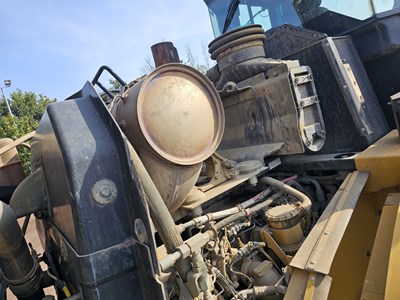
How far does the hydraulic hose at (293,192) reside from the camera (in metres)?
2.21

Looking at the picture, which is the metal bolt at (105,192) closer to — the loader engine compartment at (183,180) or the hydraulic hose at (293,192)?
the loader engine compartment at (183,180)

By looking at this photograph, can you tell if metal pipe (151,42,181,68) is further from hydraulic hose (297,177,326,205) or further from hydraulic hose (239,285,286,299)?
hydraulic hose (239,285,286,299)

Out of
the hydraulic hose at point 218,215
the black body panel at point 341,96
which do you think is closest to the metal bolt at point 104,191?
the hydraulic hose at point 218,215

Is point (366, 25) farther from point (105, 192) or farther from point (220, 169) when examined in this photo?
point (105, 192)

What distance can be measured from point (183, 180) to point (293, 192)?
3.44ft

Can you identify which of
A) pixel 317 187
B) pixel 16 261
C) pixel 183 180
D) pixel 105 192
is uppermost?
pixel 105 192

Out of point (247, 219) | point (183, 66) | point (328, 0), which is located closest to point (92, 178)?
point (183, 66)

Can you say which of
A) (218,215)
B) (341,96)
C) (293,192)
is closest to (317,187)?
(293,192)

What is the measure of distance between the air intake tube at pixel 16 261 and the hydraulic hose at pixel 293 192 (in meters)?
1.74

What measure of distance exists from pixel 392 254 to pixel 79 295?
151 cm

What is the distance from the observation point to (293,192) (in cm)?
238

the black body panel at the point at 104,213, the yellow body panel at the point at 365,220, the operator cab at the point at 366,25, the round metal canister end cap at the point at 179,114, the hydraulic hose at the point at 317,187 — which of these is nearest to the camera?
the black body panel at the point at 104,213

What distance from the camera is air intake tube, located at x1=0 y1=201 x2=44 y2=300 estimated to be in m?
1.20

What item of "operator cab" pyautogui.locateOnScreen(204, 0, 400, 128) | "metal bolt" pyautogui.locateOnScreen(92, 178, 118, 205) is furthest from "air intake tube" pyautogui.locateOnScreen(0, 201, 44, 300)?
"operator cab" pyautogui.locateOnScreen(204, 0, 400, 128)
